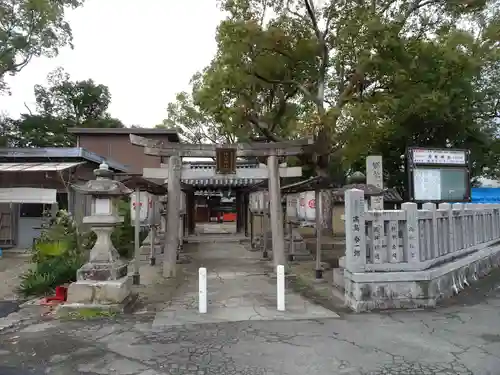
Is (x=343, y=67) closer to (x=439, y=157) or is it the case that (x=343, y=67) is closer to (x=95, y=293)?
(x=439, y=157)

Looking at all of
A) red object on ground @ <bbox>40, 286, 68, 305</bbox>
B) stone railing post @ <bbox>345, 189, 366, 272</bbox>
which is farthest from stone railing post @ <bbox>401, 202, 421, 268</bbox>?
red object on ground @ <bbox>40, 286, 68, 305</bbox>

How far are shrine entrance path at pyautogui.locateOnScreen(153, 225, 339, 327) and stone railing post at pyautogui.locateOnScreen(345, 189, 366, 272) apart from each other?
97 cm

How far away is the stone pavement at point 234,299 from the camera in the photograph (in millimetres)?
6930

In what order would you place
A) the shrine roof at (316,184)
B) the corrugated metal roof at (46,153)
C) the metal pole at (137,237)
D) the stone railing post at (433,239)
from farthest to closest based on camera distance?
the corrugated metal roof at (46,153) → the shrine roof at (316,184) → the metal pole at (137,237) → the stone railing post at (433,239)

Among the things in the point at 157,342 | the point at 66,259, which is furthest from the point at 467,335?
the point at 66,259

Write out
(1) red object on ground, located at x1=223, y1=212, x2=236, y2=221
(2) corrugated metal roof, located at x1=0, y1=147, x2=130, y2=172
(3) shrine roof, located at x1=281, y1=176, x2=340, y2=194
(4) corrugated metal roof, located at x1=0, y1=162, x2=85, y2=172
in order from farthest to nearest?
(1) red object on ground, located at x1=223, y1=212, x2=236, y2=221
(2) corrugated metal roof, located at x1=0, y1=147, x2=130, y2=172
(4) corrugated metal roof, located at x1=0, y1=162, x2=85, y2=172
(3) shrine roof, located at x1=281, y1=176, x2=340, y2=194

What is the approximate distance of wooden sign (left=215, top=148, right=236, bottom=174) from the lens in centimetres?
1141

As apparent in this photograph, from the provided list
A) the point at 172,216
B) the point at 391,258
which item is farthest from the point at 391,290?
the point at 172,216

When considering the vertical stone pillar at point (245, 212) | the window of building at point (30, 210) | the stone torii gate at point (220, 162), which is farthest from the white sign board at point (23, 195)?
the vertical stone pillar at point (245, 212)

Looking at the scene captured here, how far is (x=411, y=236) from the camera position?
7520mm

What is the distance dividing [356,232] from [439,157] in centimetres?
614

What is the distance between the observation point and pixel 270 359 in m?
4.94

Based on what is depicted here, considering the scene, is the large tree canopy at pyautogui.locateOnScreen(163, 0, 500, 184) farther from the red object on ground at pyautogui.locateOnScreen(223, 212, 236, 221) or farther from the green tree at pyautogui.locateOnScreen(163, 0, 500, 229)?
the red object on ground at pyautogui.locateOnScreen(223, 212, 236, 221)

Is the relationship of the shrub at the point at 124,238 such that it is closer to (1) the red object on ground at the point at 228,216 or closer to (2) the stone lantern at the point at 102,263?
(2) the stone lantern at the point at 102,263
